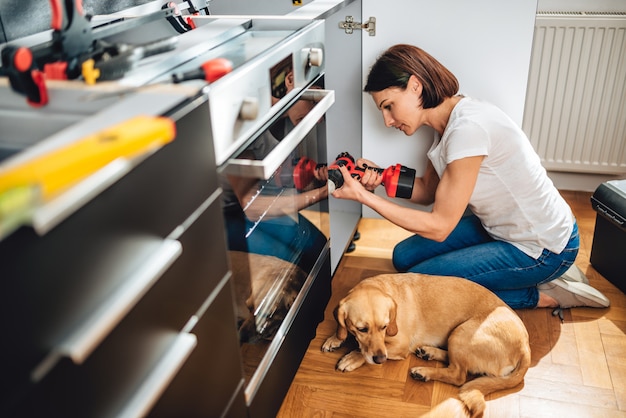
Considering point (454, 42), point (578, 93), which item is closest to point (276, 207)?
point (454, 42)

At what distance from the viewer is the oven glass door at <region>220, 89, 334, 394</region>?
1.20 metres

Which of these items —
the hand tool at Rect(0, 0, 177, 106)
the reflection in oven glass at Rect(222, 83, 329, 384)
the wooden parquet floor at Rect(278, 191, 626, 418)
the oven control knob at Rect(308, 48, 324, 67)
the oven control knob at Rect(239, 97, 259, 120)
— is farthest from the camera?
the wooden parquet floor at Rect(278, 191, 626, 418)

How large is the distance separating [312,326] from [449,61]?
1.13m

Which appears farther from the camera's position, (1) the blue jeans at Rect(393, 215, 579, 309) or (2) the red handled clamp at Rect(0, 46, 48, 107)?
(1) the blue jeans at Rect(393, 215, 579, 309)

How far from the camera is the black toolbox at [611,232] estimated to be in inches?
82.3

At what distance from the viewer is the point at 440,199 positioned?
6.01 ft

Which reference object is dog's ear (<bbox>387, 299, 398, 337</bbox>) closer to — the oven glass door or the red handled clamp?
the oven glass door

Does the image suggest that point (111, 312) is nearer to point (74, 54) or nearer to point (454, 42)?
point (74, 54)

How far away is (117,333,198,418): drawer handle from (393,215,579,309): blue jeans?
1.29 metres

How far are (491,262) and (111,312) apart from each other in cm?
154

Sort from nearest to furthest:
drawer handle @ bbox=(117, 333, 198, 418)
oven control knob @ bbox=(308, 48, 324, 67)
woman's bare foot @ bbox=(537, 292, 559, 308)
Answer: drawer handle @ bbox=(117, 333, 198, 418)
oven control knob @ bbox=(308, 48, 324, 67)
woman's bare foot @ bbox=(537, 292, 559, 308)

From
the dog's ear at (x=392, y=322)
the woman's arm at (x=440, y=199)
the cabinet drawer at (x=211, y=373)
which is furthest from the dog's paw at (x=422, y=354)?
the cabinet drawer at (x=211, y=373)

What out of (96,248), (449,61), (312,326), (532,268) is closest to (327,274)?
(312,326)

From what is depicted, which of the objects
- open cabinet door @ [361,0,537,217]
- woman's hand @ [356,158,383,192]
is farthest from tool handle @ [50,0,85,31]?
open cabinet door @ [361,0,537,217]
